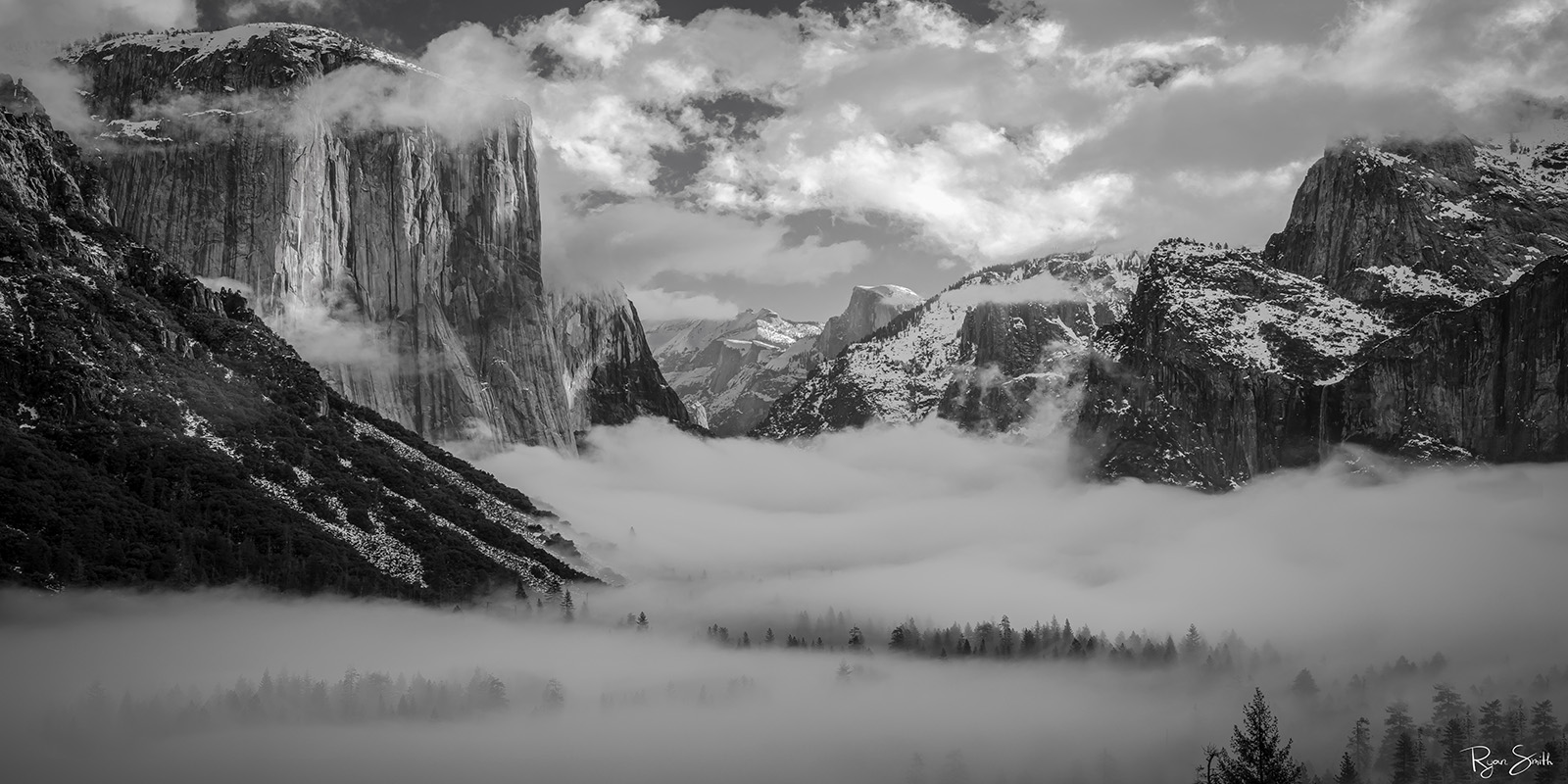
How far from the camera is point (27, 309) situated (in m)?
188

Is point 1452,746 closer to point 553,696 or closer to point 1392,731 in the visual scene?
point 1392,731

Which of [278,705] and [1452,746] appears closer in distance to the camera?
[1452,746]

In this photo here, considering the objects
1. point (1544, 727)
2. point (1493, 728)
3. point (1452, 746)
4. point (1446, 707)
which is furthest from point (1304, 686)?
point (1544, 727)

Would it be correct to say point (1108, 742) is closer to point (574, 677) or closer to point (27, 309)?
point (574, 677)

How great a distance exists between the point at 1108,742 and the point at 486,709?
7314 centimetres

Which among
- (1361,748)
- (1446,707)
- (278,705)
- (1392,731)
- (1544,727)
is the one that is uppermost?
(278,705)

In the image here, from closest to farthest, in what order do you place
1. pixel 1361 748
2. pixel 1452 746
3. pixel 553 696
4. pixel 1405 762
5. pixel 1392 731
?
pixel 1405 762 → pixel 1452 746 → pixel 1361 748 → pixel 1392 731 → pixel 553 696

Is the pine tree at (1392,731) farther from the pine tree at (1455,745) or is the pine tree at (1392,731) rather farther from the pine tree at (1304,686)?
the pine tree at (1304,686)

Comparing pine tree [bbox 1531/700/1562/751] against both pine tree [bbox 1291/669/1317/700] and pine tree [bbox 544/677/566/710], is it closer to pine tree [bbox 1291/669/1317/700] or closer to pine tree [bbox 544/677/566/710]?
pine tree [bbox 1291/669/1317/700]
